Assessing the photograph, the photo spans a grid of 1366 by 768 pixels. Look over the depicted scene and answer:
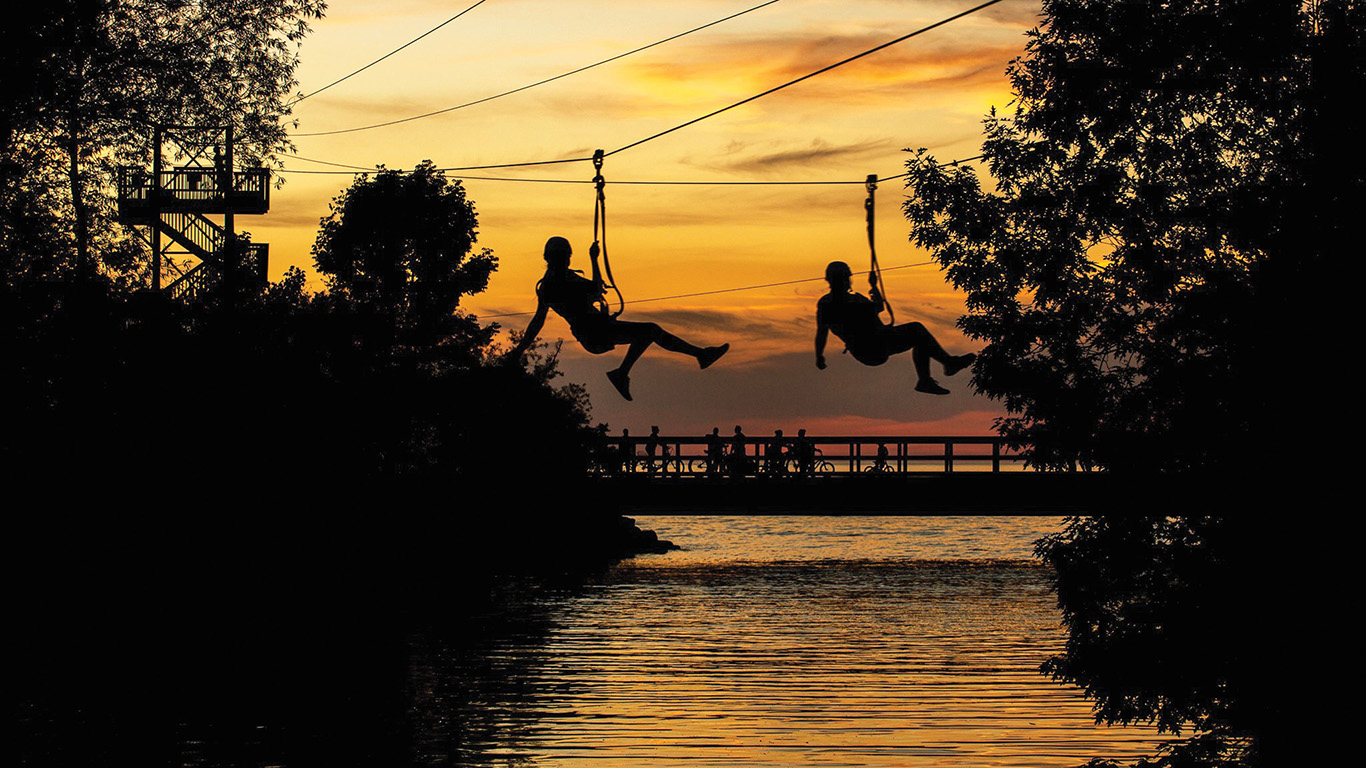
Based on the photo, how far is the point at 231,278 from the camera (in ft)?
101

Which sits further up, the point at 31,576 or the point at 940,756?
the point at 31,576

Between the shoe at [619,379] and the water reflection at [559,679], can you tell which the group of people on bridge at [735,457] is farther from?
the shoe at [619,379]

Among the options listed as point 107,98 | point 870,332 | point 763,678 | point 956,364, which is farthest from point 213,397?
point 956,364

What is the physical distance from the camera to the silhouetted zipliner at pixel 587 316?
1098 cm

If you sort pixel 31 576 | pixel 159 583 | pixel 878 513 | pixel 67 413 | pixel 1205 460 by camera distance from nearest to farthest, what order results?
pixel 1205 460, pixel 67 413, pixel 31 576, pixel 159 583, pixel 878 513

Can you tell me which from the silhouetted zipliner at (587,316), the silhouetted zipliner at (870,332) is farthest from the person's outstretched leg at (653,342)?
the silhouetted zipliner at (870,332)

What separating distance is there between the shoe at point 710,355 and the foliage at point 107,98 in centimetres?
1817

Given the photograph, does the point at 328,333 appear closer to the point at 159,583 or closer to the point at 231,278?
the point at 231,278

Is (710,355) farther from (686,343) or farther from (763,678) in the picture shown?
(763,678)

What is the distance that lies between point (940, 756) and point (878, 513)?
21.9 m

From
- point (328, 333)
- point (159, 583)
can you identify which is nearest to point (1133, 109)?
point (328, 333)

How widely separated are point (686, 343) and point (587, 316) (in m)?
0.80

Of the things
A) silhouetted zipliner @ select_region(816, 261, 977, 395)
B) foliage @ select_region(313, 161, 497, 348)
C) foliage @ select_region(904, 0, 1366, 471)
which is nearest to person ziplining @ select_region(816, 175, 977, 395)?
silhouetted zipliner @ select_region(816, 261, 977, 395)

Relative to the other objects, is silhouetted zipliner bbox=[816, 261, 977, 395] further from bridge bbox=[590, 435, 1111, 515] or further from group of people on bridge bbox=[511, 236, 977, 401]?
bridge bbox=[590, 435, 1111, 515]
